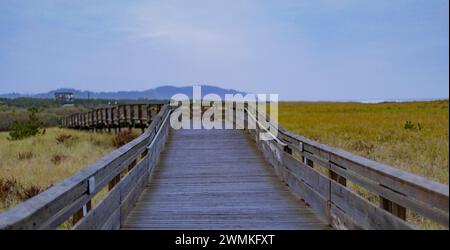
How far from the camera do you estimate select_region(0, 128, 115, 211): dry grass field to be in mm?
9655

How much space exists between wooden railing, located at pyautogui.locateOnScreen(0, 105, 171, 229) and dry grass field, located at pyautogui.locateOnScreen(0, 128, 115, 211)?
11.8 ft

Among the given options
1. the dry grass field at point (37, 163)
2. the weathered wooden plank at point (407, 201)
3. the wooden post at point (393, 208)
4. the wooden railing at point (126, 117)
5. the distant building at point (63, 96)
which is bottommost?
the dry grass field at point (37, 163)

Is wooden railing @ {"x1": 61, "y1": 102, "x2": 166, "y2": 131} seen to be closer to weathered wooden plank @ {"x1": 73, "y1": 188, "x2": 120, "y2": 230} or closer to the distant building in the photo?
weathered wooden plank @ {"x1": 73, "y1": 188, "x2": 120, "y2": 230}

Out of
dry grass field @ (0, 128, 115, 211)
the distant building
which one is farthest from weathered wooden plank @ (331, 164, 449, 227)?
the distant building

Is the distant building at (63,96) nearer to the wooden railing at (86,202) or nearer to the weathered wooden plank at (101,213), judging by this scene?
the wooden railing at (86,202)

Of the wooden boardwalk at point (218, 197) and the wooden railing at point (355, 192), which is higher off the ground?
the wooden railing at point (355, 192)

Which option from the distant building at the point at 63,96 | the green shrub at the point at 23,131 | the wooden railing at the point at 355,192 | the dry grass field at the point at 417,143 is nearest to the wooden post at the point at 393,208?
the wooden railing at the point at 355,192

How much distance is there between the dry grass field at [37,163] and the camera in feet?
31.7

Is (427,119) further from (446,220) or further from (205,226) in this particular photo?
(205,226)

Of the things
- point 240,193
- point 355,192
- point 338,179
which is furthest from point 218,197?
point 355,192

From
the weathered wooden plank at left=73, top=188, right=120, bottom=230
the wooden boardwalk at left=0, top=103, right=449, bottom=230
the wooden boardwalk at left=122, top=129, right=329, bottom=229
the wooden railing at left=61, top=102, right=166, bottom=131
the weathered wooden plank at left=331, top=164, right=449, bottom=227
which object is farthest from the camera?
the wooden railing at left=61, top=102, right=166, bottom=131

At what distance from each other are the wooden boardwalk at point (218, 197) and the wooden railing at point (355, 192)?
0.90 ft
